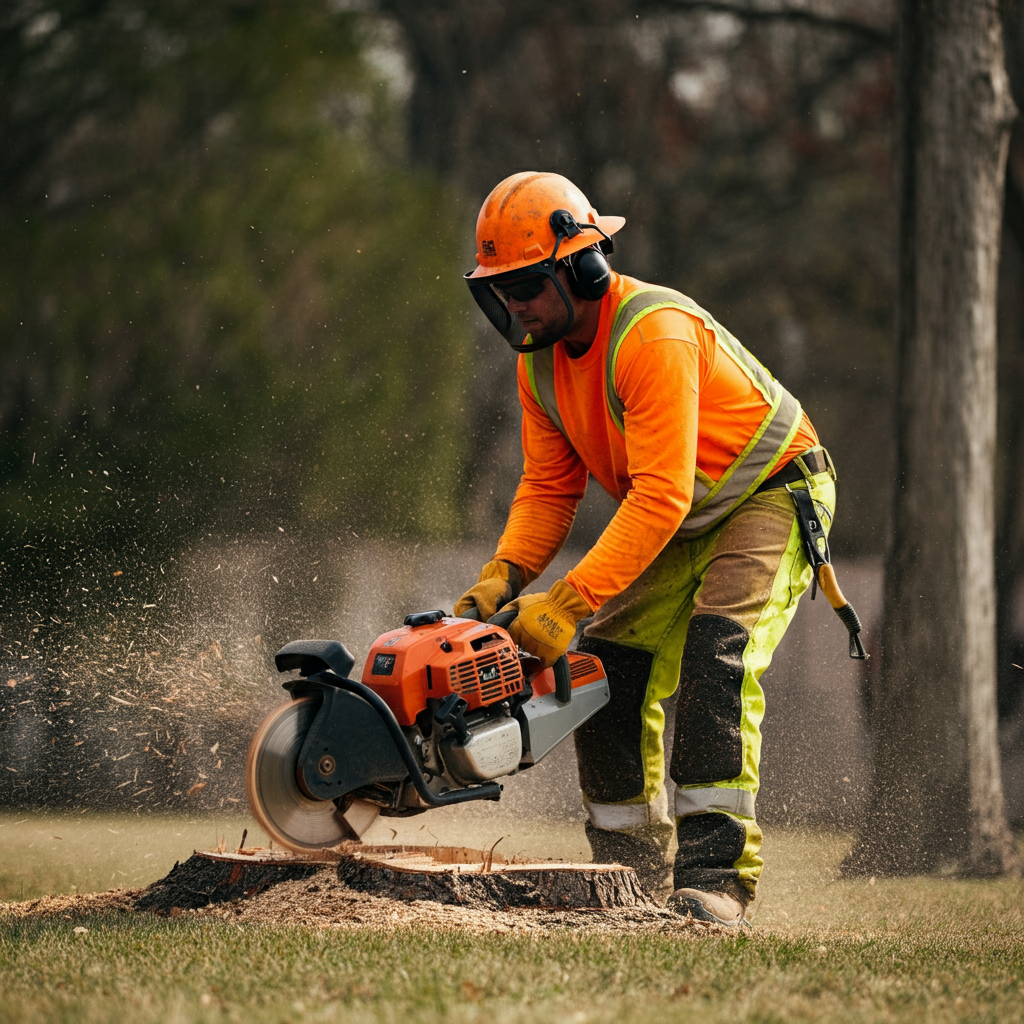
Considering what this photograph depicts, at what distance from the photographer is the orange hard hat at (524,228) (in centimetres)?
349

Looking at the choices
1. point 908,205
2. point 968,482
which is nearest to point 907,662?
point 968,482

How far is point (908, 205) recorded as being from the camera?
Answer: 597 cm

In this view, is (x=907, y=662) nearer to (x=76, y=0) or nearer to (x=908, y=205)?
(x=908, y=205)

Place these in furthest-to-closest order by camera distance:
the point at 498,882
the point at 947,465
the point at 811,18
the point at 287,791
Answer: the point at 811,18
the point at 947,465
the point at 498,882
the point at 287,791

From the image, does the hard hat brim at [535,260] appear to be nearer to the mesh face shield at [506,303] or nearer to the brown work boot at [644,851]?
the mesh face shield at [506,303]

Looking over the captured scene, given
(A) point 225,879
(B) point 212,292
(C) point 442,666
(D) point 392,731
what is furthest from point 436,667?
(B) point 212,292

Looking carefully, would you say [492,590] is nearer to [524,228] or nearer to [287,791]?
[287,791]

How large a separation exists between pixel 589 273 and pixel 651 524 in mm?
738

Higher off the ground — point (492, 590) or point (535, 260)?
point (535, 260)

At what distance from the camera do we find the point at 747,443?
374 centimetres

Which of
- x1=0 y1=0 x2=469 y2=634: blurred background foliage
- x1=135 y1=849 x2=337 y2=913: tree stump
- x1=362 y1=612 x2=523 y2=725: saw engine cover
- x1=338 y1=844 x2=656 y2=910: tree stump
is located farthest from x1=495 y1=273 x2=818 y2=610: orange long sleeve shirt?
x1=0 y1=0 x2=469 y2=634: blurred background foliage

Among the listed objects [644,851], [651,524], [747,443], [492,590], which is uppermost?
[747,443]

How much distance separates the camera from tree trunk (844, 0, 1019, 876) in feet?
19.2

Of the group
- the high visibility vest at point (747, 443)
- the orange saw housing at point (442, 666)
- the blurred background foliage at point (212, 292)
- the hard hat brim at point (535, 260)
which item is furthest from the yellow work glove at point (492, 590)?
the blurred background foliage at point (212, 292)
